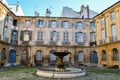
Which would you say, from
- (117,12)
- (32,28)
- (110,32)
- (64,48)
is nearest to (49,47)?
(64,48)

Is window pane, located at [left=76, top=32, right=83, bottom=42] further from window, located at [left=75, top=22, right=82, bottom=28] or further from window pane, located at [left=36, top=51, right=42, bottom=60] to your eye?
window pane, located at [left=36, top=51, right=42, bottom=60]

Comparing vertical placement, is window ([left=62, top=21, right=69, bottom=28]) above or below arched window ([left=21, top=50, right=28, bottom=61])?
above

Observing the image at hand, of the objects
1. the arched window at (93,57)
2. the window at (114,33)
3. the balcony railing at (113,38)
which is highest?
the window at (114,33)

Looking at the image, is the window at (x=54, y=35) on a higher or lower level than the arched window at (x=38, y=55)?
higher

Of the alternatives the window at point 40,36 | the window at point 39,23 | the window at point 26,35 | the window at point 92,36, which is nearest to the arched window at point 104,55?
the window at point 92,36

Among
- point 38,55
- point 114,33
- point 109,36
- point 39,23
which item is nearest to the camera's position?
point 114,33

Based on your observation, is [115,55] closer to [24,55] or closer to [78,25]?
Answer: [78,25]

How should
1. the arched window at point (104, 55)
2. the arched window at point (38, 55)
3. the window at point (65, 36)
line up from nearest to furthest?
the arched window at point (104, 55), the arched window at point (38, 55), the window at point (65, 36)

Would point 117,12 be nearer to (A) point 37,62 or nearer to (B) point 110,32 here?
(B) point 110,32

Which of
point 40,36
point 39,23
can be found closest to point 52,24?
point 39,23

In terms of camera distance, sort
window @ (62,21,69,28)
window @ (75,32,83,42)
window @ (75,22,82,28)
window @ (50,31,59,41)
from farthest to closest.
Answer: window @ (75,22,82,28) < window @ (62,21,69,28) < window @ (75,32,83,42) < window @ (50,31,59,41)

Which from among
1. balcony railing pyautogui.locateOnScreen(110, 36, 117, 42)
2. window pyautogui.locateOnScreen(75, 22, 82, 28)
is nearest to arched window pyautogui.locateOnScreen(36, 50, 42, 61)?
window pyautogui.locateOnScreen(75, 22, 82, 28)

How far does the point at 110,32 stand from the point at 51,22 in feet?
35.5

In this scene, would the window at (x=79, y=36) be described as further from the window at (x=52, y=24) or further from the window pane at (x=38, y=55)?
the window pane at (x=38, y=55)
